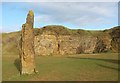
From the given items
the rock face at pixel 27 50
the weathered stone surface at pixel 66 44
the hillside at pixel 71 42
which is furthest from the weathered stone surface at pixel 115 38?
the rock face at pixel 27 50

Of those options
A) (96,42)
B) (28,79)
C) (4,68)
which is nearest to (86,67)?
(28,79)

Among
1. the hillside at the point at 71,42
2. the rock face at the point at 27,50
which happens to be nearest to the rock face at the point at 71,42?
the hillside at the point at 71,42

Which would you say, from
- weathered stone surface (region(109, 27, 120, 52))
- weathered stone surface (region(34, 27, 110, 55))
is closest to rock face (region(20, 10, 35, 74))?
weathered stone surface (region(109, 27, 120, 52))

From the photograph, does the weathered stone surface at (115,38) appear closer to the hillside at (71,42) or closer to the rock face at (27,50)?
the hillside at (71,42)

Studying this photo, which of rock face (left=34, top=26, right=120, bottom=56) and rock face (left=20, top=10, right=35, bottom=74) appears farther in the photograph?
rock face (left=34, top=26, right=120, bottom=56)

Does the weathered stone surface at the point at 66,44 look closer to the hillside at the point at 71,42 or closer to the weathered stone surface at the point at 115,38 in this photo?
the hillside at the point at 71,42

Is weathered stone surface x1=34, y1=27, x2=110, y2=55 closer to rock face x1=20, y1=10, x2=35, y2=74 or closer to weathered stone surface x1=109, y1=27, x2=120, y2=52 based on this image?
weathered stone surface x1=109, y1=27, x2=120, y2=52

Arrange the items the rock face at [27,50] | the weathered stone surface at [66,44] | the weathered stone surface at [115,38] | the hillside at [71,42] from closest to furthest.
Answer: the rock face at [27,50] → the weathered stone surface at [115,38] → the hillside at [71,42] → the weathered stone surface at [66,44]

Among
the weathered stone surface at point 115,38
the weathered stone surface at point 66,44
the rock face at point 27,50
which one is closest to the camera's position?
the rock face at point 27,50

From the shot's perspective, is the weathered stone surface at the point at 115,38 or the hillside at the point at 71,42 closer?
the weathered stone surface at the point at 115,38

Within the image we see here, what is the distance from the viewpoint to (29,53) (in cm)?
2306

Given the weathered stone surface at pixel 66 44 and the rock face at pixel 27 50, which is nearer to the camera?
the rock face at pixel 27 50

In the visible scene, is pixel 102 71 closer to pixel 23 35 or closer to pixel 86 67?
pixel 86 67

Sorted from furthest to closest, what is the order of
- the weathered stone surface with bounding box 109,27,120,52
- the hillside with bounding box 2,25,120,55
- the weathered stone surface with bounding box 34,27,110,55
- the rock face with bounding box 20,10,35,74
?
the weathered stone surface with bounding box 34,27,110,55 < the hillside with bounding box 2,25,120,55 < the weathered stone surface with bounding box 109,27,120,52 < the rock face with bounding box 20,10,35,74
